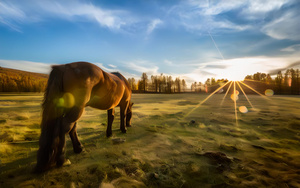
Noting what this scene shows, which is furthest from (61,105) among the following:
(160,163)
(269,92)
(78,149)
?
(269,92)

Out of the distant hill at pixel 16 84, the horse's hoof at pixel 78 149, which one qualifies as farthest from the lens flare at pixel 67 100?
the distant hill at pixel 16 84

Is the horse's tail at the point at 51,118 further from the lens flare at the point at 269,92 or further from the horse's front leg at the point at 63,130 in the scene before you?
the lens flare at the point at 269,92

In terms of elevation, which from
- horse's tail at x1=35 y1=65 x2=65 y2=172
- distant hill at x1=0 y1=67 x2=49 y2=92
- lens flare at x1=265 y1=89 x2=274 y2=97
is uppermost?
distant hill at x1=0 y1=67 x2=49 y2=92

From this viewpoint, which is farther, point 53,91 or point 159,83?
point 159,83

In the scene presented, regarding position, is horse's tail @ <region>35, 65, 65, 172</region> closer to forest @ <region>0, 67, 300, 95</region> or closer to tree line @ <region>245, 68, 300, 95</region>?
forest @ <region>0, 67, 300, 95</region>

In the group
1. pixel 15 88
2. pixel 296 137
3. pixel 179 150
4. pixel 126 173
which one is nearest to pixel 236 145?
pixel 179 150

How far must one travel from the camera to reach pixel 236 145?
3.88 metres

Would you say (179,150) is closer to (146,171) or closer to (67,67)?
(146,171)

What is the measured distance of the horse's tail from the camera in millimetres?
2466

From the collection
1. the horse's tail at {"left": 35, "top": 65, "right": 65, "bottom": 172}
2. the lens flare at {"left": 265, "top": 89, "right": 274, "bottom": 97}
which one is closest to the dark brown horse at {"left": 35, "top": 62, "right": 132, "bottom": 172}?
the horse's tail at {"left": 35, "top": 65, "right": 65, "bottom": 172}

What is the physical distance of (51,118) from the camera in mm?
2631

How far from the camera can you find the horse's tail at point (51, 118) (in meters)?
2.47

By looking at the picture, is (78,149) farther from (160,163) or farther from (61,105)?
(160,163)

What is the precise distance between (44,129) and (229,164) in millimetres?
4237
